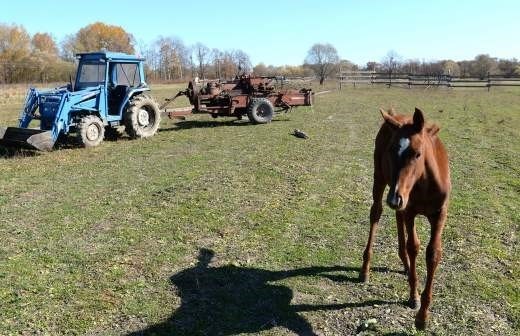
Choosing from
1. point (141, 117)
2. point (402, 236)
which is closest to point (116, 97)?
point (141, 117)

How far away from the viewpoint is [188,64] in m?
74.2

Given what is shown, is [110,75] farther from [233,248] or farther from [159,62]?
[159,62]

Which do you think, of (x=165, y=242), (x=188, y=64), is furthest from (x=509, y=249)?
(x=188, y=64)

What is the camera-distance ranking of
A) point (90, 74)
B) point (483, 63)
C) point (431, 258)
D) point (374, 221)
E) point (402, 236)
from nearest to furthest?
1. point (431, 258)
2. point (402, 236)
3. point (374, 221)
4. point (90, 74)
5. point (483, 63)

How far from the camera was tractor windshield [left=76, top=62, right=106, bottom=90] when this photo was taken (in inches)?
517

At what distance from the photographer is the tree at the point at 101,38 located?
72.7 m

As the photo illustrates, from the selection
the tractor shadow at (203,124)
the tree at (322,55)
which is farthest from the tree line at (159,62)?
the tractor shadow at (203,124)

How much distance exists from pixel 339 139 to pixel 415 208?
30.2ft

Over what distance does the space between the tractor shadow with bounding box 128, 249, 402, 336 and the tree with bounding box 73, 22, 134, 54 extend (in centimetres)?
7090

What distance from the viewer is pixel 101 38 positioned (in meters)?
78.1

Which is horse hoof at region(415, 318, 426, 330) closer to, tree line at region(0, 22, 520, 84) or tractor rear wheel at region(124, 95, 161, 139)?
tractor rear wheel at region(124, 95, 161, 139)

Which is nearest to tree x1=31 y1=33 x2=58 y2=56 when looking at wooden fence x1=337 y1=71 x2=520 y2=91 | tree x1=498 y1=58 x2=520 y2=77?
wooden fence x1=337 y1=71 x2=520 y2=91

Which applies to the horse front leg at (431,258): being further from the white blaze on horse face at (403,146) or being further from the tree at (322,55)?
the tree at (322,55)

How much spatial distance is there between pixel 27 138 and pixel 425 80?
3374 centimetres
